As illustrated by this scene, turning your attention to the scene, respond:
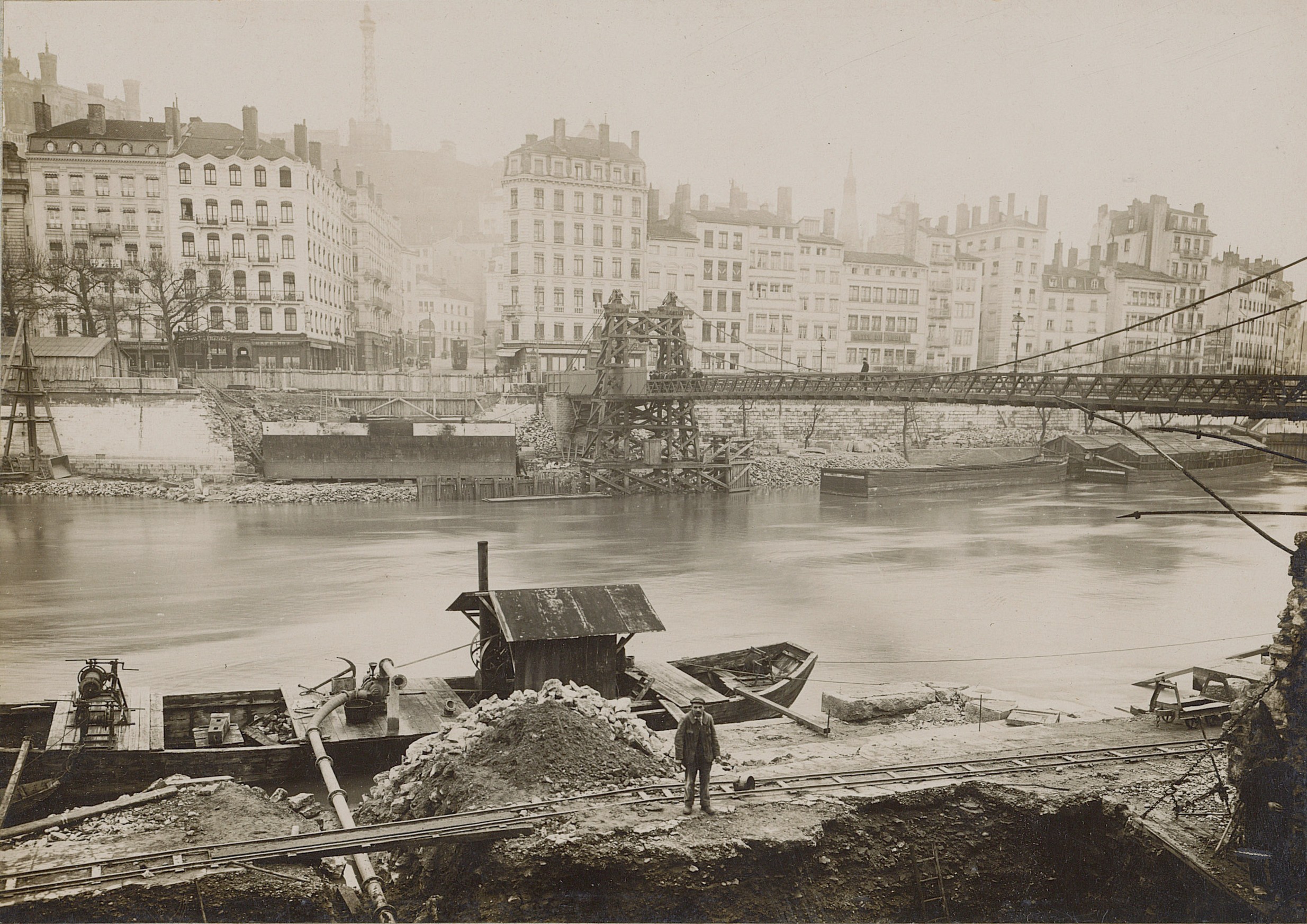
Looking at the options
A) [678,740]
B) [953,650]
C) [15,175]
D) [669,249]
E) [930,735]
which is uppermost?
[669,249]

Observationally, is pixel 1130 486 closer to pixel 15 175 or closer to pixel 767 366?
pixel 767 366

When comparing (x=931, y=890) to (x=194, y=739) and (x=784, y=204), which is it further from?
(x=784, y=204)

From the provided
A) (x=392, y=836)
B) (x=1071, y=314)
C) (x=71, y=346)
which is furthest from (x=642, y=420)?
(x=392, y=836)

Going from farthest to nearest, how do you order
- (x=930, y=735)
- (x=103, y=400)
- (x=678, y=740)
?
1. (x=103, y=400)
2. (x=930, y=735)
3. (x=678, y=740)

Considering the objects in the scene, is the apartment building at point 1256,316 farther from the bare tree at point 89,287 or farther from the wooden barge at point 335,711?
the bare tree at point 89,287

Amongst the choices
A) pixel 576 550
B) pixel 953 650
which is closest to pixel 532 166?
pixel 576 550

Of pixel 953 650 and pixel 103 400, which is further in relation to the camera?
pixel 103 400

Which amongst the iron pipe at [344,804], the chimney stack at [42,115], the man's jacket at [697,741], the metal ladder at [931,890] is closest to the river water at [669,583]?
the iron pipe at [344,804]
